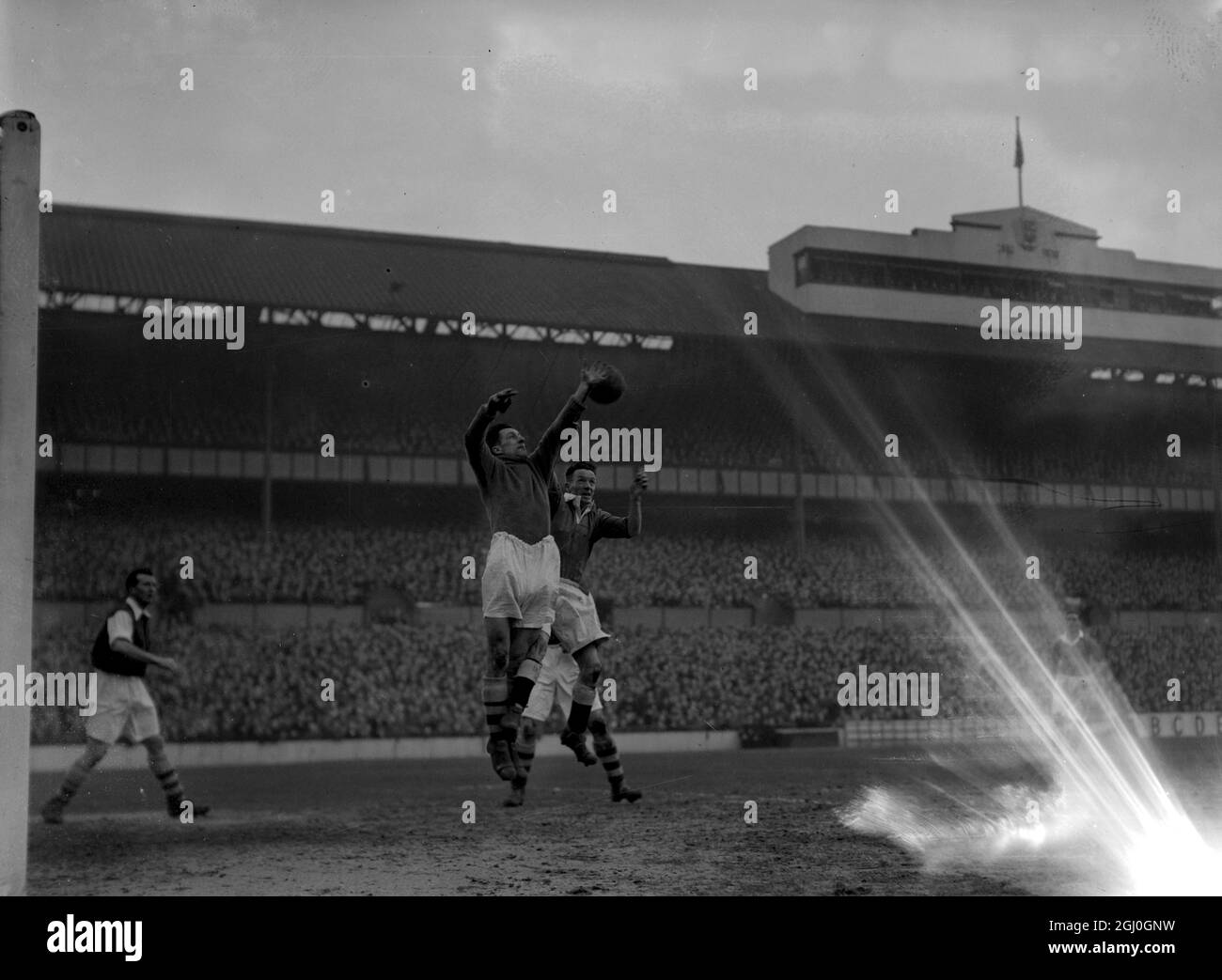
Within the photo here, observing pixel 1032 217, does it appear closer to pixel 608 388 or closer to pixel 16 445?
pixel 608 388

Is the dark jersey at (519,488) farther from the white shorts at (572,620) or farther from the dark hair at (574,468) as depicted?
the white shorts at (572,620)

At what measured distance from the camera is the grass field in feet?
21.6

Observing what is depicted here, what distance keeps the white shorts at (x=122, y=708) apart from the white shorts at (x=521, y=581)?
10.7ft

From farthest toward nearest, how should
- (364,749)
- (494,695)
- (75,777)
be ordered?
(364,749)
(75,777)
(494,695)

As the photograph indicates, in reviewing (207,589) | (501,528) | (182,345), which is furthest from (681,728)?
(501,528)

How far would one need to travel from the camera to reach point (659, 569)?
19.0 meters

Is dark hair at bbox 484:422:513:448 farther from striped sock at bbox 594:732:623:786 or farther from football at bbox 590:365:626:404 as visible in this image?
striped sock at bbox 594:732:623:786

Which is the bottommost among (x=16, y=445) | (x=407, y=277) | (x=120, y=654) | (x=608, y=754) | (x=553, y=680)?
A: (x=608, y=754)

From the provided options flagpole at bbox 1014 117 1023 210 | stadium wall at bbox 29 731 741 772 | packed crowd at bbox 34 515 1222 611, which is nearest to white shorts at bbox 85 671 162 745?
packed crowd at bbox 34 515 1222 611

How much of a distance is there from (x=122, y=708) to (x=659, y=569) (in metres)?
10.7

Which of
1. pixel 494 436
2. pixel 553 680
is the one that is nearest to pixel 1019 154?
pixel 494 436

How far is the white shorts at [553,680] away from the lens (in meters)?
9.72

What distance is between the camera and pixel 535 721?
9.73 metres
